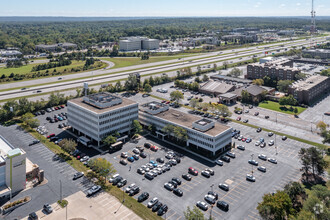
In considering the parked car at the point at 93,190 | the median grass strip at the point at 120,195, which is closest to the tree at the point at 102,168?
the median grass strip at the point at 120,195

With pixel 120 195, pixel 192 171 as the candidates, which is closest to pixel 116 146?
pixel 120 195

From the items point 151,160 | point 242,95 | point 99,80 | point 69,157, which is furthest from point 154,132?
point 99,80

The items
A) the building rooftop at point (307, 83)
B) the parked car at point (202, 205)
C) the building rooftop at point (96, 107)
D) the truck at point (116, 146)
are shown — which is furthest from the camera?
the building rooftop at point (307, 83)

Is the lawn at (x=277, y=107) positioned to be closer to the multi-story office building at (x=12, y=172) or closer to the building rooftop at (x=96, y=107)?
the building rooftop at (x=96, y=107)

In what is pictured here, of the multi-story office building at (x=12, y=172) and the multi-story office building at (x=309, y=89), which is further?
the multi-story office building at (x=309, y=89)

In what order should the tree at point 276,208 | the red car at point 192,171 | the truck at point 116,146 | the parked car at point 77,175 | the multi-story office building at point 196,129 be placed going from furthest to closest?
the truck at point 116,146, the multi-story office building at point 196,129, the red car at point 192,171, the parked car at point 77,175, the tree at point 276,208

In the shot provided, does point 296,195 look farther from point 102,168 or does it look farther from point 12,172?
point 12,172

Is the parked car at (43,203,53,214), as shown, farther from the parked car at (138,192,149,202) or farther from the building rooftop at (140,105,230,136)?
the building rooftop at (140,105,230,136)
